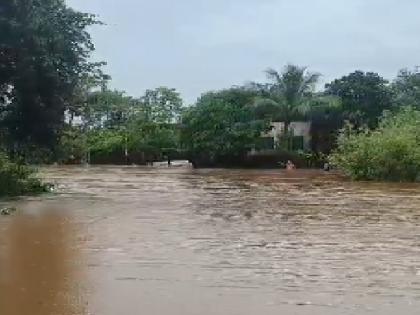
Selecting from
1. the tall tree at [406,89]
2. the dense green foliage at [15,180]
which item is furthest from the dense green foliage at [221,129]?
the dense green foliage at [15,180]

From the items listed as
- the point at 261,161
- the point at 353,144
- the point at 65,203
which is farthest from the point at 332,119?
the point at 65,203

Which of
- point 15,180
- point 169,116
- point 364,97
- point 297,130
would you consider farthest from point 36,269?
point 169,116

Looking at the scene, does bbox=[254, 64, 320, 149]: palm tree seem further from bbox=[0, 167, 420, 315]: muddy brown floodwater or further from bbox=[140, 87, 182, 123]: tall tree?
bbox=[0, 167, 420, 315]: muddy brown floodwater

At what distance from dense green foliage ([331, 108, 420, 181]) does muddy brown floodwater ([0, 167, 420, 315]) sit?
13.9m

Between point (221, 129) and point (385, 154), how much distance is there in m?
17.3

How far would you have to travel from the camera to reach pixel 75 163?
180ft

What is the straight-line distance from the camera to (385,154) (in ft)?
98.8

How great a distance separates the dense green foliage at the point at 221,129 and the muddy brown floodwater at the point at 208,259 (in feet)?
95.7

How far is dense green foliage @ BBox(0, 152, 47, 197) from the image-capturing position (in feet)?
61.6

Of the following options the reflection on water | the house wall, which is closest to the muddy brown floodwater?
the reflection on water

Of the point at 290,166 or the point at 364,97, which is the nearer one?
the point at 290,166

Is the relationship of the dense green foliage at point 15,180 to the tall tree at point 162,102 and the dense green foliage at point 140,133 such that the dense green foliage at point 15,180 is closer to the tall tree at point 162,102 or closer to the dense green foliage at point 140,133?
the dense green foliage at point 140,133

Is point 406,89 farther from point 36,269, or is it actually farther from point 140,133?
point 36,269

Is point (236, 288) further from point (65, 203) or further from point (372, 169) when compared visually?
point (372, 169)
